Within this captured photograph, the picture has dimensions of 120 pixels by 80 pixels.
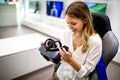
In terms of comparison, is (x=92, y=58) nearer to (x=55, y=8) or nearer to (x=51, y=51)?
(x=51, y=51)

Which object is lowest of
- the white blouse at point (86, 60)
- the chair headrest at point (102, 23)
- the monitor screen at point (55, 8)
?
the white blouse at point (86, 60)

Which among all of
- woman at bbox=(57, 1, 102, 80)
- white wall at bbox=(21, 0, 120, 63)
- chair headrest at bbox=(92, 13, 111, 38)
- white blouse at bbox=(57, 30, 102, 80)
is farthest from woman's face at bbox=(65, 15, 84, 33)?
white wall at bbox=(21, 0, 120, 63)

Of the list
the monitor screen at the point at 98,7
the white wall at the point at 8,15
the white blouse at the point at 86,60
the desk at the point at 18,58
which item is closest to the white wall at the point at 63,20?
the monitor screen at the point at 98,7

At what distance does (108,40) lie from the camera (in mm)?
964

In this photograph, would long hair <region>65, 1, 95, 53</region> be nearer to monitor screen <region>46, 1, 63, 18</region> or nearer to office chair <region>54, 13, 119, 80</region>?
office chair <region>54, 13, 119, 80</region>

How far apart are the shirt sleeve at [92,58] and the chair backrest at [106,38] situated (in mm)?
88

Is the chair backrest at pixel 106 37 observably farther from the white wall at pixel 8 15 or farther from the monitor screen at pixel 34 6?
the white wall at pixel 8 15

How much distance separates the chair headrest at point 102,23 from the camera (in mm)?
990

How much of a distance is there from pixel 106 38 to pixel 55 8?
10.4 feet

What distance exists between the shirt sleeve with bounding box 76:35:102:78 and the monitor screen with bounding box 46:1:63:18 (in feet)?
10.2

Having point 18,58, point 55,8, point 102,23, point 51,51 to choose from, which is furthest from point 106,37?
point 55,8

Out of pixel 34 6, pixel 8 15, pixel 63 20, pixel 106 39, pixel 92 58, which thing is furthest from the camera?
pixel 8 15

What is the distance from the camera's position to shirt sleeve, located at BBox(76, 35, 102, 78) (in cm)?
83

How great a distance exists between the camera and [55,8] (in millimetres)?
3955
